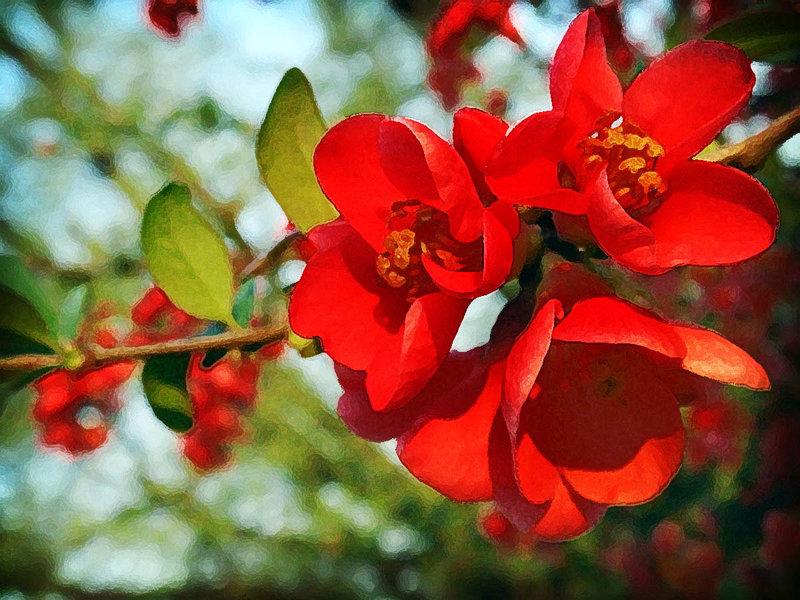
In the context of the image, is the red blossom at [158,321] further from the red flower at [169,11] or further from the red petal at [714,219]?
the red petal at [714,219]

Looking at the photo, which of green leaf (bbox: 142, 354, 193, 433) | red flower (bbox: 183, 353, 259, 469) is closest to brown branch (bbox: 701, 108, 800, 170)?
green leaf (bbox: 142, 354, 193, 433)

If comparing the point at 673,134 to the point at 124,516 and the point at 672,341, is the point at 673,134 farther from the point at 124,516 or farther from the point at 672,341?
the point at 124,516

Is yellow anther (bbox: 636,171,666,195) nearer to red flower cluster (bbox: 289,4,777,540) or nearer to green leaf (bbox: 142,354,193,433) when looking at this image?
red flower cluster (bbox: 289,4,777,540)

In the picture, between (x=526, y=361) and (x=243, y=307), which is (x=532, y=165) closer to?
(x=526, y=361)

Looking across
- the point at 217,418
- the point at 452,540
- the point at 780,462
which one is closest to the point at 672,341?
the point at 780,462

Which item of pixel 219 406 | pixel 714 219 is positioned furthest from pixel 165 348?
pixel 219 406

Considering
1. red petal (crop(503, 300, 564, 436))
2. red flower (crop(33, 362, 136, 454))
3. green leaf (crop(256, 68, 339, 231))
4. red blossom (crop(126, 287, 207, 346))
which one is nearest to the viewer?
red petal (crop(503, 300, 564, 436))

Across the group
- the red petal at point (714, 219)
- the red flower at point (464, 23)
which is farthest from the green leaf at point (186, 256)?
the red flower at point (464, 23)
